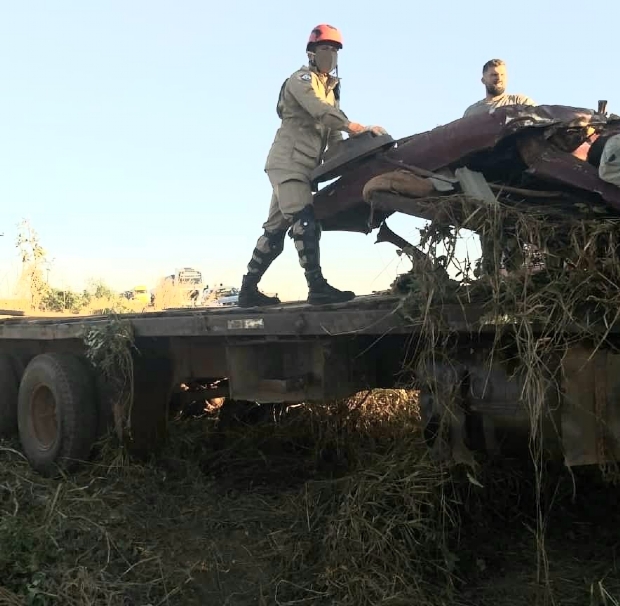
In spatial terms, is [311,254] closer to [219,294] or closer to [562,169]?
[562,169]

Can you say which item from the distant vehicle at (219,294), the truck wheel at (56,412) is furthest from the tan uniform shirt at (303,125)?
the distant vehicle at (219,294)

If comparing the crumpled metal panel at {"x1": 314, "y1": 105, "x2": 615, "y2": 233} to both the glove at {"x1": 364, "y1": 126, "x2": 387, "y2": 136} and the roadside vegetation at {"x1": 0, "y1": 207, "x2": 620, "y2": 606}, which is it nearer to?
the glove at {"x1": 364, "y1": 126, "x2": 387, "y2": 136}

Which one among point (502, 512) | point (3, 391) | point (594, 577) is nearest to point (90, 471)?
point (3, 391)

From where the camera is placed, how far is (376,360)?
4.12 m

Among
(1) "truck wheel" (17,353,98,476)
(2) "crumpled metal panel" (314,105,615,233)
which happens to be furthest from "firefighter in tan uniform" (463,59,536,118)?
(1) "truck wheel" (17,353,98,476)

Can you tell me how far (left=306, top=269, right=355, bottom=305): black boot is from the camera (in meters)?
4.76

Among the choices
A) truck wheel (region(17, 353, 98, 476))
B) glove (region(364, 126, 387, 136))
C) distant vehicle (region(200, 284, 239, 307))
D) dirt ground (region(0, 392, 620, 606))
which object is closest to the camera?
dirt ground (region(0, 392, 620, 606))

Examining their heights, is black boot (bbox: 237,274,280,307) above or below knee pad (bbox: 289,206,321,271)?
below

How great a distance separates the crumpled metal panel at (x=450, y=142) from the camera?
3.68 meters

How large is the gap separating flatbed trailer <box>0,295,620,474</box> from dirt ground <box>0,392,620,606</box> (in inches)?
9.5

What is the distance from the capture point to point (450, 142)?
3.95 metres

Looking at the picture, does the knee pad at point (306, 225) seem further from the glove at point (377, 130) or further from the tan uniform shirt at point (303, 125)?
the glove at point (377, 130)

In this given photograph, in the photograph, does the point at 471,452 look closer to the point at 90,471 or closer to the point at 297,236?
the point at 297,236

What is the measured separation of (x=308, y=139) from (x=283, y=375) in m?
1.77
